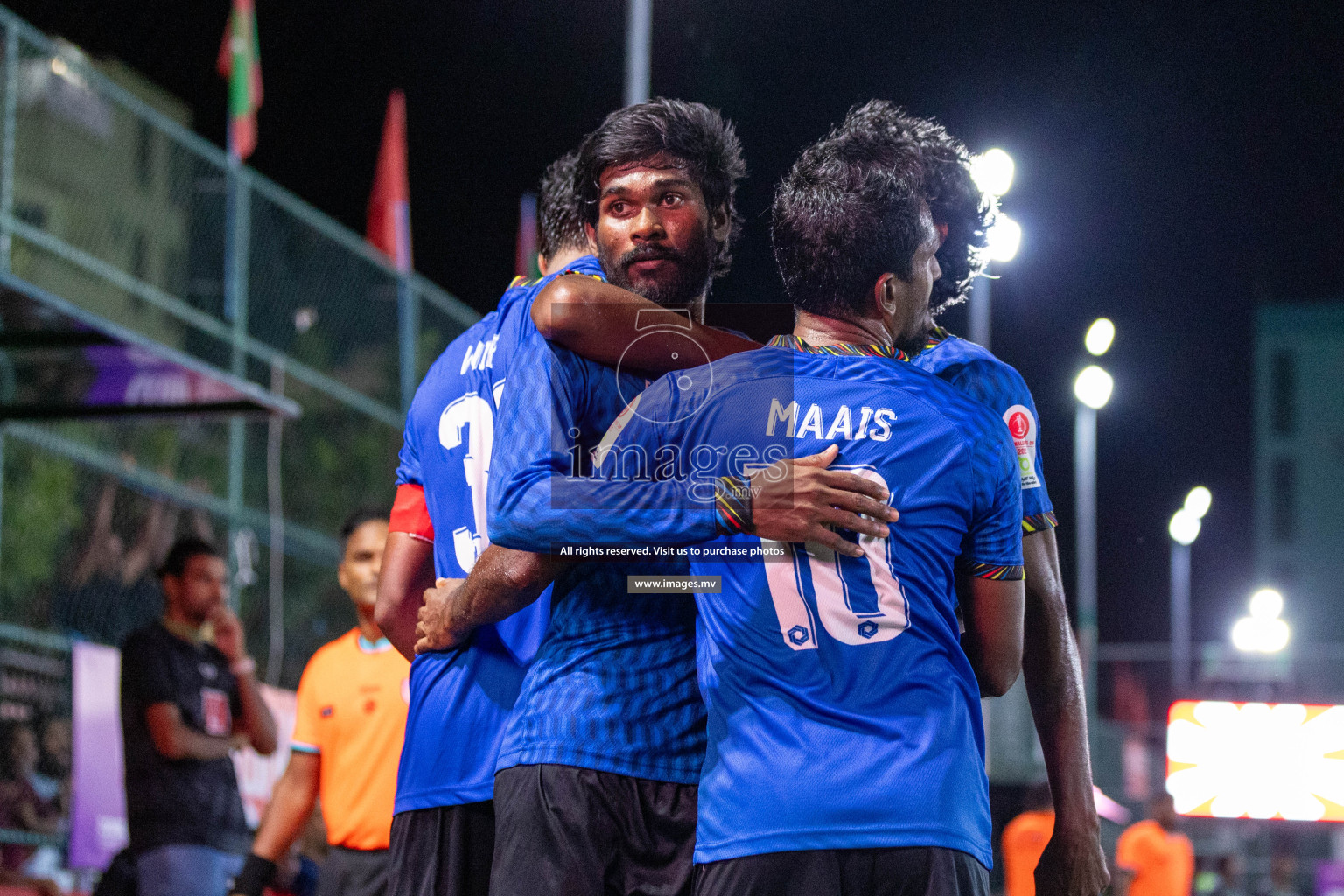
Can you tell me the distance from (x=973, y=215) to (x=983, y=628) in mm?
874

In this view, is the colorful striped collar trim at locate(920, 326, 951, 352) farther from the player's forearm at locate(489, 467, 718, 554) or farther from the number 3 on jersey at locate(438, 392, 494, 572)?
the number 3 on jersey at locate(438, 392, 494, 572)

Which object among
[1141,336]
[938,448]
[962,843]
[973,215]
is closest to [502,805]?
[962,843]

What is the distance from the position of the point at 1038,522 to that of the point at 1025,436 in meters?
0.18

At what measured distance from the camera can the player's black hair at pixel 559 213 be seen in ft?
11.3

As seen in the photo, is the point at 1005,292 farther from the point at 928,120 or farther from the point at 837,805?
the point at 837,805

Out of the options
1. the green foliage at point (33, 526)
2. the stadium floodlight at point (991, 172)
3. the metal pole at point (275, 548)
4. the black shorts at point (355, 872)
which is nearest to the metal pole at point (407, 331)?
the metal pole at point (275, 548)

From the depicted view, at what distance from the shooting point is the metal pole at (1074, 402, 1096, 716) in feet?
50.8

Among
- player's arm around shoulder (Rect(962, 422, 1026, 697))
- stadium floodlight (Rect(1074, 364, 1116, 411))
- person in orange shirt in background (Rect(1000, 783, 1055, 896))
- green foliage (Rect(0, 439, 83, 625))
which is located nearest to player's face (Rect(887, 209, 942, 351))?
player's arm around shoulder (Rect(962, 422, 1026, 697))

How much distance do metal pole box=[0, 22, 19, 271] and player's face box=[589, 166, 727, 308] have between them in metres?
5.54

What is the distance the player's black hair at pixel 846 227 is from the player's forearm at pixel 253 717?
17.0 feet

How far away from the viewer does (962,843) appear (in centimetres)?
231

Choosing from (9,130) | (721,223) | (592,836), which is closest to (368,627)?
(721,223)

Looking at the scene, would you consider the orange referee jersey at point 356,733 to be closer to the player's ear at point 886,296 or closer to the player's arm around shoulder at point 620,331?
the player's arm around shoulder at point 620,331

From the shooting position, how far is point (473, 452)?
3.22 m
